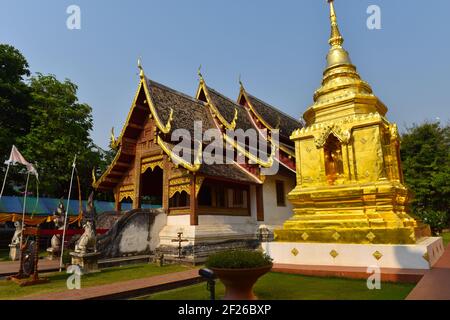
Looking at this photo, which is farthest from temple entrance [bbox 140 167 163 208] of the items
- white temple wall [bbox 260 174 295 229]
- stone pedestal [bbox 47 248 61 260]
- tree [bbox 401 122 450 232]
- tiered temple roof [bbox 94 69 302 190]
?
tree [bbox 401 122 450 232]

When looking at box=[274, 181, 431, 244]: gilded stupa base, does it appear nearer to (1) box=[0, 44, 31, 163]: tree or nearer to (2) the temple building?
(2) the temple building

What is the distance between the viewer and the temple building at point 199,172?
11.1 meters

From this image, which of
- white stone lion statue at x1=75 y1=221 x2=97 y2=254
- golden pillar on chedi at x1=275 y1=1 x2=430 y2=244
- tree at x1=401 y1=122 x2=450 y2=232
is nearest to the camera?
golden pillar on chedi at x1=275 y1=1 x2=430 y2=244

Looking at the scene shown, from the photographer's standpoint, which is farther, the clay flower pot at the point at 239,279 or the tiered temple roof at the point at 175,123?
the tiered temple roof at the point at 175,123

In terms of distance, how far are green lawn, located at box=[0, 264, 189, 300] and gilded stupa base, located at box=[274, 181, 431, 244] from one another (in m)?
3.78

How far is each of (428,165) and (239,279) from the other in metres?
25.1

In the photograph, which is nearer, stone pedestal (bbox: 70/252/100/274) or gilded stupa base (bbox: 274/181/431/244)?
gilded stupa base (bbox: 274/181/431/244)

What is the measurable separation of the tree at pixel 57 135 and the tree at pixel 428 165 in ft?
74.4

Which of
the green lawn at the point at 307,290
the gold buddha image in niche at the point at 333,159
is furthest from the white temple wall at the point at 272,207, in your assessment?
the green lawn at the point at 307,290

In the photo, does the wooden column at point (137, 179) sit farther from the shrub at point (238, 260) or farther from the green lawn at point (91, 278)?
the shrub at point (238, 260)

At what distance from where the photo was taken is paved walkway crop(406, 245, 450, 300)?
13.9 ft

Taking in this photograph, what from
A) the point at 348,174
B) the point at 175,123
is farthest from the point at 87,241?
the point at 348,174

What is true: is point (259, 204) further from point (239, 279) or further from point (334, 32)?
point (239, 279)

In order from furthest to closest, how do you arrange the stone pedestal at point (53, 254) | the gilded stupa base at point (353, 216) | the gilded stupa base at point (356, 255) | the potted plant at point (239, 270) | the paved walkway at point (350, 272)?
the stone pedestal at point (53, 254)
the gilded stupa base at point (353, 216)
the gilded stupa base at point (356, 255)
the paved walkway at point (350, 272)
the potted plant at point (239, 270)
